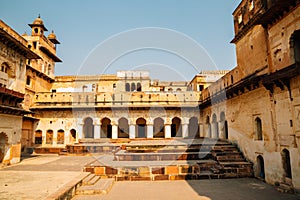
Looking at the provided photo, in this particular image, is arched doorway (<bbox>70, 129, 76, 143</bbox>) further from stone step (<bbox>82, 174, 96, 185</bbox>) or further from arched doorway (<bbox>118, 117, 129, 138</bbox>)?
stone step (<bbox>82, 174, 96, 185</bbox>)

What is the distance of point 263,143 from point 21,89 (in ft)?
52.1

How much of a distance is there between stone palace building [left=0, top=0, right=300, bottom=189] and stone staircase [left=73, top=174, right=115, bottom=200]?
689cm

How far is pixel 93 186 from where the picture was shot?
30.0 feet

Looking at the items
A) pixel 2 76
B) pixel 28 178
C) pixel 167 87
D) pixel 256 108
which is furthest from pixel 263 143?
pixel 167 87

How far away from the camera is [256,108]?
1134 cm

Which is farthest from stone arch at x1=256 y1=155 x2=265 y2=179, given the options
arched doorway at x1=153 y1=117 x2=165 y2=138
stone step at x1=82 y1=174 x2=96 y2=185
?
arched doorway at x1=153 y1=117 x2=165 y2=138

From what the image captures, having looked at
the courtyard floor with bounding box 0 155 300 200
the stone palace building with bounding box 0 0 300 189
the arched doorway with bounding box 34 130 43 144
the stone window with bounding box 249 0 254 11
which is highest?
the stone window with bounding box 249 0 254 11

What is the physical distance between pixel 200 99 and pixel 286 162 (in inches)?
527

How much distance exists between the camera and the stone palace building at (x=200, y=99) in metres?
8.88

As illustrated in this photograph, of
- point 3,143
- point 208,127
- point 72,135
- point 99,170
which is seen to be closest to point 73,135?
point 72,135

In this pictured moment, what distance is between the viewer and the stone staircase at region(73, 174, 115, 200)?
8.45m

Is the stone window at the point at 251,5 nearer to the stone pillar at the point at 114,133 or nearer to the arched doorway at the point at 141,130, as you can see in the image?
the stone pillar at the point at 114,133

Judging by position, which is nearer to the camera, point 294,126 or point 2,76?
point 294,126

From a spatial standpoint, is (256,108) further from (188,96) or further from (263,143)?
(188,96)
